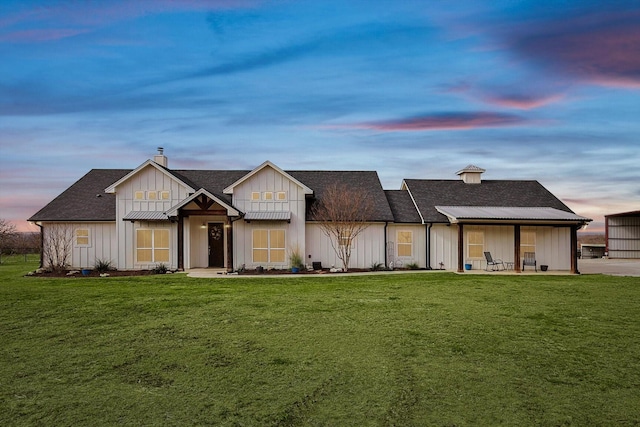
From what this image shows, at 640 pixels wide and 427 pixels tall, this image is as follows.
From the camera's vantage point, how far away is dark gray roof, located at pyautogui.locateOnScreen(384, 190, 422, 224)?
2347 centimetres

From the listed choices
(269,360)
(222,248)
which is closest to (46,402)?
(269,360)

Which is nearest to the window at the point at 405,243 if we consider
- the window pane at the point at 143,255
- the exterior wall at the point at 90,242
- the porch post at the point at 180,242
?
the porch post at the point at 180,242

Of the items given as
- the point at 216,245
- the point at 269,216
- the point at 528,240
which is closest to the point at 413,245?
the point at 528,240

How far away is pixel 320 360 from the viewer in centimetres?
712

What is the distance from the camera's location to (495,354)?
295 inches

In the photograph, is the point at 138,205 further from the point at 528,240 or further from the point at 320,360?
the point at 528,240

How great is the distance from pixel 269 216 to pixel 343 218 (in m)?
3.52

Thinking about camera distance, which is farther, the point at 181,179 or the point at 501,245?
the point at 501,245

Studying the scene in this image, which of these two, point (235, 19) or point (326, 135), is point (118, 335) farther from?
point (326, 135)

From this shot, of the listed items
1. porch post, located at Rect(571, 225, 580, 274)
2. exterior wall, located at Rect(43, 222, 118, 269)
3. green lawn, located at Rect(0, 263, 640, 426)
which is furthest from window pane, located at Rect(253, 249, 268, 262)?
porch post, located at Rect(571, 225, 580, 274)

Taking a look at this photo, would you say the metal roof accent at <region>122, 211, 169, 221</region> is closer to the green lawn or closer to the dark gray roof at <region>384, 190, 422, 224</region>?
the green lawn

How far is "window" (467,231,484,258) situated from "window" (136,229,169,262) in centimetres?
1506

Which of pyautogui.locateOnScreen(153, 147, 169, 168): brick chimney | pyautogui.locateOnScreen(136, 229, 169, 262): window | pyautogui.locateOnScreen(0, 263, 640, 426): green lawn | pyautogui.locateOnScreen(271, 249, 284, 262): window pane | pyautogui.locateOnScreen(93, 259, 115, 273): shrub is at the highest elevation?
pyautogui.locateOnScreen(153, 147, 169, 168): brick chimney

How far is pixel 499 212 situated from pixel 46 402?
21.8 metres
